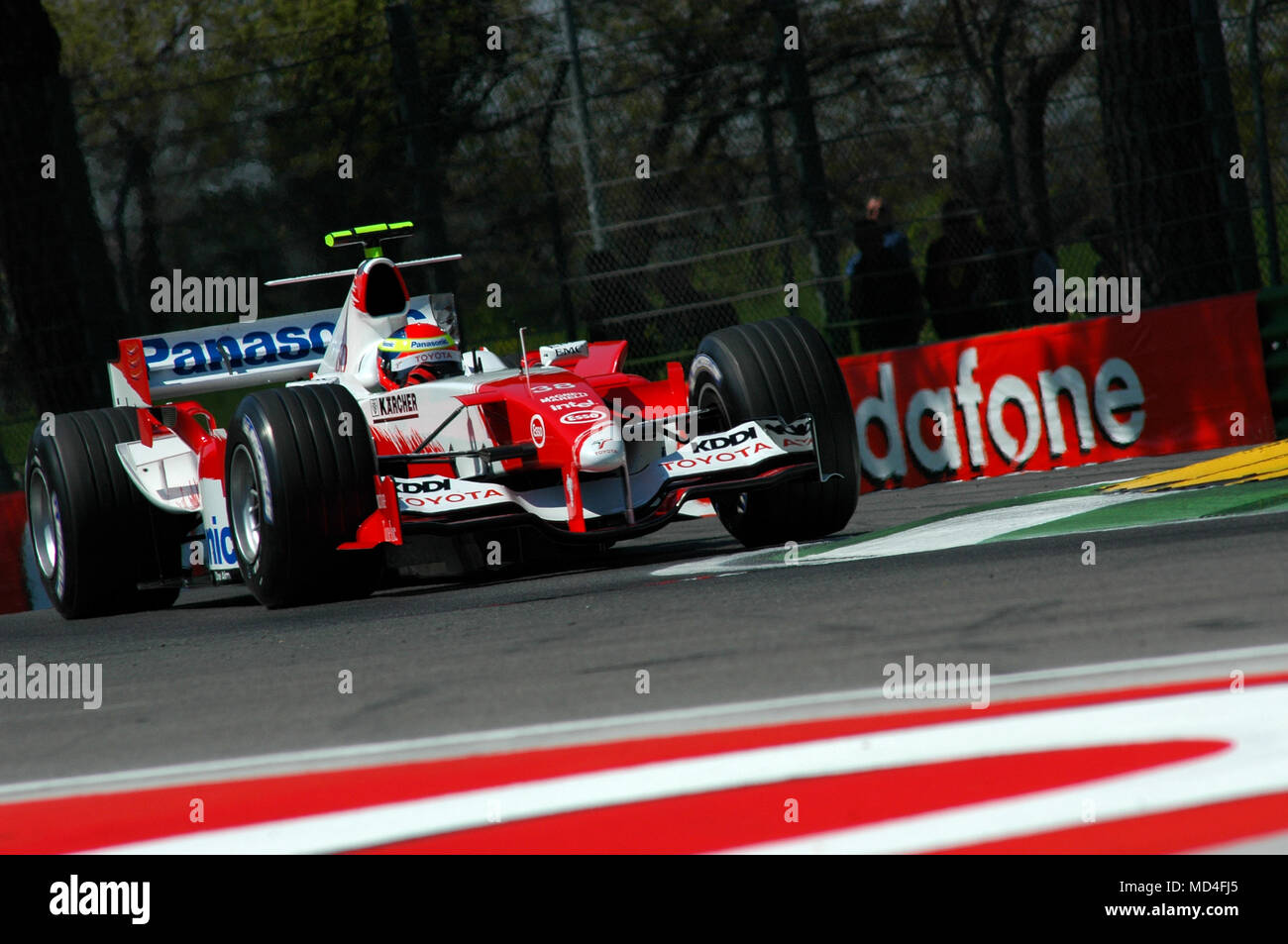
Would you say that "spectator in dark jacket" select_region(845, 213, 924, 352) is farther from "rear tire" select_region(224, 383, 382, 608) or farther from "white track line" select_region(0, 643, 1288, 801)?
"white track line" select_region(0, 643, 1288, 801)

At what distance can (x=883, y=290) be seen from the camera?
11.3 metres

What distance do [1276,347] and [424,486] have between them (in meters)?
5.91

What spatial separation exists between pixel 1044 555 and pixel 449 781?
2.98 meters

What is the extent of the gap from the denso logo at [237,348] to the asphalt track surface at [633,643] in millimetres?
2081

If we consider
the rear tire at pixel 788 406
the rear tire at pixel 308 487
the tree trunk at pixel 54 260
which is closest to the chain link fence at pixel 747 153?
the tree trunk at pixel 54 260

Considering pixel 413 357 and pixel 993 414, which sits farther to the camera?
pixel 993 414

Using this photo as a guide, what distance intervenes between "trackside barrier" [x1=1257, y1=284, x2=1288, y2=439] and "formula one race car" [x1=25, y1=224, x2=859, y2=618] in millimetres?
3947

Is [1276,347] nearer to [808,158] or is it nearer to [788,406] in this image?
[808,158]

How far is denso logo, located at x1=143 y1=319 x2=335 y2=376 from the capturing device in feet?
28.7

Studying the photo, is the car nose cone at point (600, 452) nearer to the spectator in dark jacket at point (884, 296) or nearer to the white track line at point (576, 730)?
the white track line at point (576, 730)

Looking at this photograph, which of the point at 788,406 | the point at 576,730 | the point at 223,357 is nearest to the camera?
the point at 576,730

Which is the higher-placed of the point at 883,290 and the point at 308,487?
the point at 883,290

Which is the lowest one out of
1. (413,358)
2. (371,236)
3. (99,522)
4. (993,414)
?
(993,414)

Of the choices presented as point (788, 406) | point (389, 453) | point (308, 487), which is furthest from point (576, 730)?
point (389, 453)
